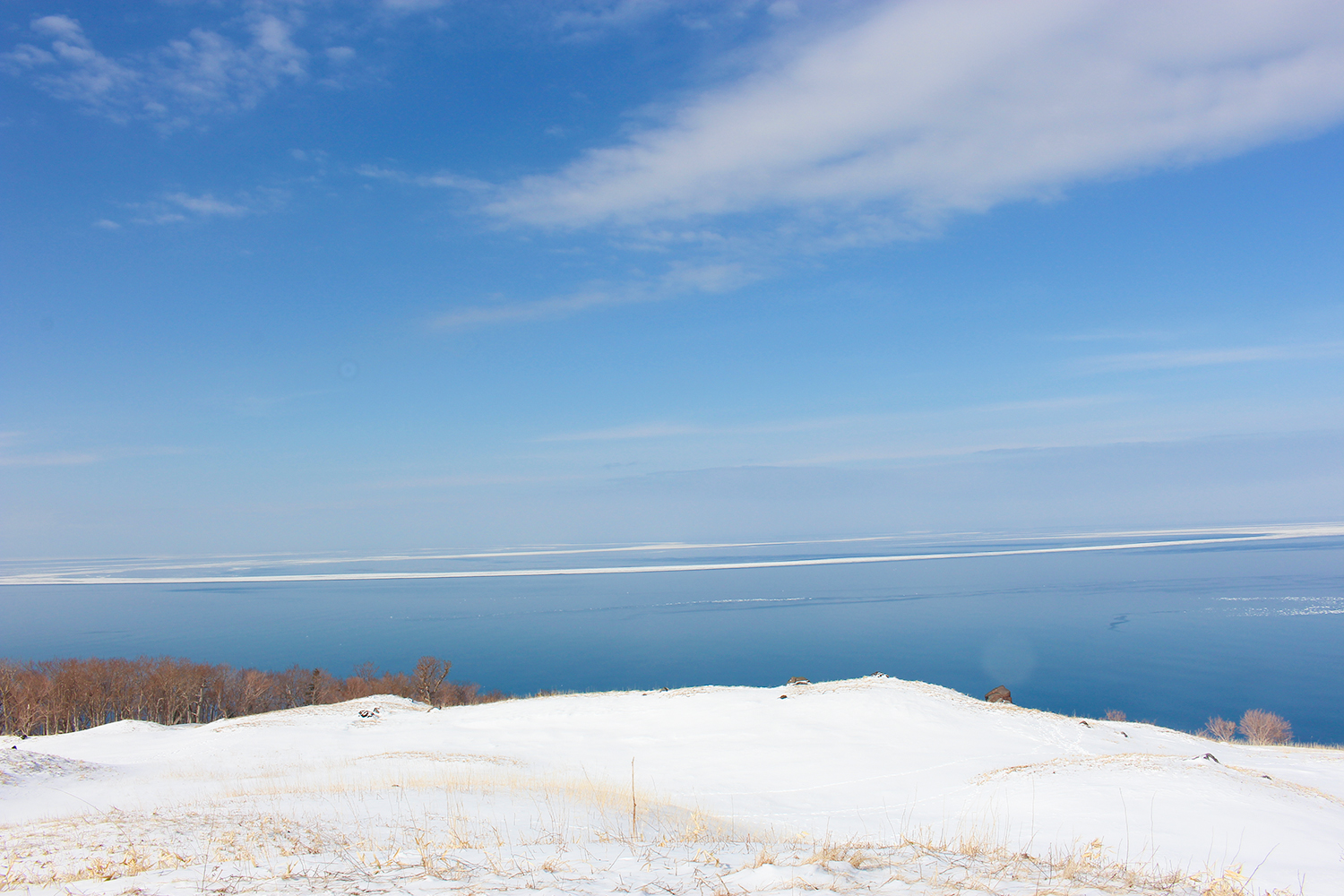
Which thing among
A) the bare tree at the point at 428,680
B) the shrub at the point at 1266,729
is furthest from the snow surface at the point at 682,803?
the bare tree at the point at 428,680

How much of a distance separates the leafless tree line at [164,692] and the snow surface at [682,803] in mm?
24796

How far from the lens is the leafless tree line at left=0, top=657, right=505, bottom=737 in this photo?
44.9 m

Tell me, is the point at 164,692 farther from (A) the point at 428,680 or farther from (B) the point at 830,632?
(B) the point at 830,632

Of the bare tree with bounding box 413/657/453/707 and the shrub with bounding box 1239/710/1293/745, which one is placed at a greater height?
the bare tree with bounding box 413/657/453/707

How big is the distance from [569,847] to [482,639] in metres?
81.2

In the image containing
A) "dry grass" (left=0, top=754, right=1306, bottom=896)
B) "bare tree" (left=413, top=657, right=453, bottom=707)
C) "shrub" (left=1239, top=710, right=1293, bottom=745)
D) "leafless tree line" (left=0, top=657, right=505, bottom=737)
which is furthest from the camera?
"bare tree" (left=413, top=657, right=453, bottom=707)

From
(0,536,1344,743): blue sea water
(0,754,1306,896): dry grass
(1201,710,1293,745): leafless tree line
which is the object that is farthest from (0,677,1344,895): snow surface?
(0,536,1344,743): blue sea water

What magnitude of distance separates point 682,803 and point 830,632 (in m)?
70.9

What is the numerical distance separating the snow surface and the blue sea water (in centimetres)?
3653

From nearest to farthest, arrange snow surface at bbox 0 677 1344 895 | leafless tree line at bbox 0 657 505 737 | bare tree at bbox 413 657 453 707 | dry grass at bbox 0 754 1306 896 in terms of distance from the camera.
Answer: dry grass at bbox 0 754 1306 896 < snow surface at bbox 0 677 1344 895 < leafless tree line at bbox 0 657 505 737 < bare tree at bbox 413 657 453 707

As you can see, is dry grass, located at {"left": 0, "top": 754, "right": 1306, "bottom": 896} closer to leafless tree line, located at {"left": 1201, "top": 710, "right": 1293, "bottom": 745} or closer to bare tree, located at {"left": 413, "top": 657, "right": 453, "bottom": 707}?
bare tree, located at {"left": 413, "top": 657, "right": 453, "bottom": 707}

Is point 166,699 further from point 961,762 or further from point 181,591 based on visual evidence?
point 181,591

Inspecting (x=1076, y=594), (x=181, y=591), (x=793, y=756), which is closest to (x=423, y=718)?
(x=793, y=756)

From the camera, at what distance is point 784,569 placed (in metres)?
166
